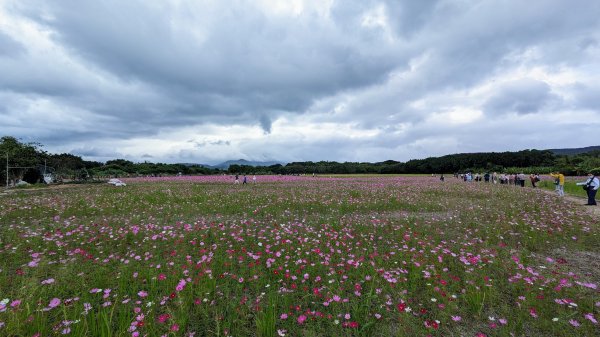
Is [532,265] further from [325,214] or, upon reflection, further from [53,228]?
[53,228]

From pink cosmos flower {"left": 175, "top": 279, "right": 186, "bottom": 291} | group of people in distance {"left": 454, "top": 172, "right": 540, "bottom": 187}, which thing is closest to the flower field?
pink cosmos flower {"left": 175, "top": 279, "right": 186, "bottom": 291}

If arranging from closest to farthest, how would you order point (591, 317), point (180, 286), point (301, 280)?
point (591, 317)
point (180, 286)
point (301, 280)

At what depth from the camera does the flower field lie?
375cm

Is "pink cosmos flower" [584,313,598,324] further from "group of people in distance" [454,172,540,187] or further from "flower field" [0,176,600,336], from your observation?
"group of people in distance" [454,172,540,187]

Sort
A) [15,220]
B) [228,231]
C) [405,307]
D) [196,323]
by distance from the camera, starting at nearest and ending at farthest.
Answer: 1. [196,323]
2. [405,307]
3. [228,231]
4. [15,220]

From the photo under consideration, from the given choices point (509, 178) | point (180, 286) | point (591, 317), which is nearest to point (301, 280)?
point (180, 286)

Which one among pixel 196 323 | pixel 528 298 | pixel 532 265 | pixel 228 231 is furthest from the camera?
pixel 228 231

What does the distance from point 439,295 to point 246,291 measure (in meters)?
3.51

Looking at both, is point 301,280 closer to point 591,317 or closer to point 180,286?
point 180,286

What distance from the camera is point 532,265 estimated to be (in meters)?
6.14

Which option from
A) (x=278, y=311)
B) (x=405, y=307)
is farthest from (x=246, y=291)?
(x=405, y=307)

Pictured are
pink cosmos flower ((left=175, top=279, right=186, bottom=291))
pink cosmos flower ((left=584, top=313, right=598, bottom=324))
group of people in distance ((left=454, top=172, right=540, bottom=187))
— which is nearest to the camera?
pink cosmos flower ((left=584, top=313, right=598, bottom=324))

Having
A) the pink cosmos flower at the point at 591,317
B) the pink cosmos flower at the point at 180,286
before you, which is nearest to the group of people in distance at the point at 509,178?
the pink cosmos flower at the point at 591,317

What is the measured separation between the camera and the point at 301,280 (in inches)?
202
